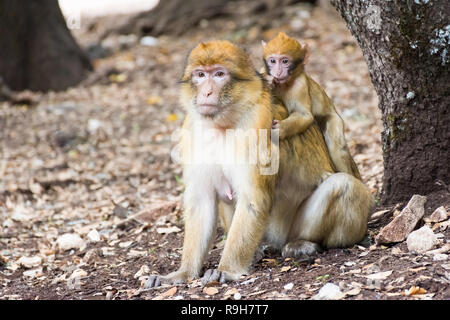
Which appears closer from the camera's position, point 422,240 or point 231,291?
point 231,291

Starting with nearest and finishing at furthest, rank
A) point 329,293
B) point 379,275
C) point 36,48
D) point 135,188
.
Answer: point 329,293 → point 379,275 → point 135,188 → point 36,48

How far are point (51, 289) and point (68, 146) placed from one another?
4420 mm

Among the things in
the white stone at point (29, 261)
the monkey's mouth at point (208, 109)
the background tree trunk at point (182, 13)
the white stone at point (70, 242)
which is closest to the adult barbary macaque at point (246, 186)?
the monkey's mouth at point (208, 109)

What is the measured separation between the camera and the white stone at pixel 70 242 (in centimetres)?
614

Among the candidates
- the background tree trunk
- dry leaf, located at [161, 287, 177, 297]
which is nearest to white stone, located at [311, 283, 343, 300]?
dry leaf, located at [161, 287, 177, 297]

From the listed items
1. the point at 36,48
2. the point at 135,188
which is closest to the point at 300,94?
the point at 135,188

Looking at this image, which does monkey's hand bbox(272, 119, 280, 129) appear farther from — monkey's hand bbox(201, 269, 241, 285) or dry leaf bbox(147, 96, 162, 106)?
dry leaf bbox(147, 96, 162, 106)

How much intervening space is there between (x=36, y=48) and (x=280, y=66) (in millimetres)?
7753

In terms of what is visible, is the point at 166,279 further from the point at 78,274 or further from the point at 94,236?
the point at 94,236

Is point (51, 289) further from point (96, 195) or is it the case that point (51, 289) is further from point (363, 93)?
point (363, 93)

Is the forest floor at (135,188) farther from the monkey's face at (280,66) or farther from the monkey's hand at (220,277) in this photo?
the monkey's face at (280,66)

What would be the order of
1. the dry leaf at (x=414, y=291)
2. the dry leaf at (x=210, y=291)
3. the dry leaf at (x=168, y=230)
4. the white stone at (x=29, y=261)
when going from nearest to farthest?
the dry leaf at (x=414, y=291), the dry leaf at (x=210, y=291), the white stone at (x=29, y=261), the dry leaf at (x=168, y=230)

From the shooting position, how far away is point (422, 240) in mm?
4477

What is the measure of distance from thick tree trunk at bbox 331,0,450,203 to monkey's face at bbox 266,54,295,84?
0.57 m
